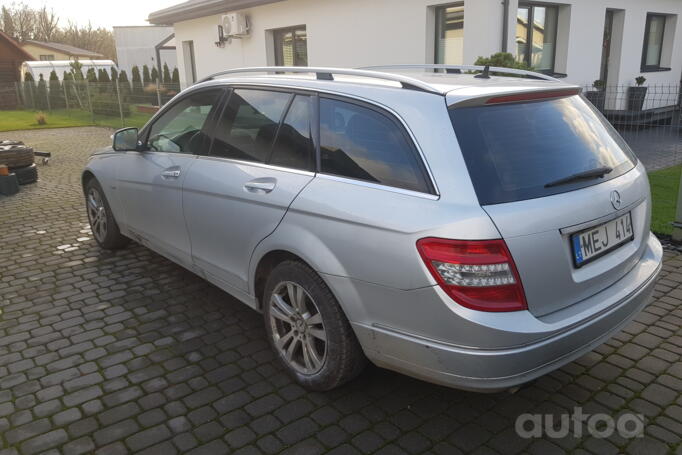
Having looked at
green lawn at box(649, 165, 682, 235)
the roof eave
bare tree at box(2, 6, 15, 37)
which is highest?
bare tree at box(2, 6, 15, 37)

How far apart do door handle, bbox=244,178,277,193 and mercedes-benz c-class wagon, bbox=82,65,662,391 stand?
0.01 metres

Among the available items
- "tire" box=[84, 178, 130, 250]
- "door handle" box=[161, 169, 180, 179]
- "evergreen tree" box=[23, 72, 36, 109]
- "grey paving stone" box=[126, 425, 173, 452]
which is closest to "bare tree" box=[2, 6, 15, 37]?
"evergreen tree" box=[23, 72, 36, 109]

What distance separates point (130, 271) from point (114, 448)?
2.66 m

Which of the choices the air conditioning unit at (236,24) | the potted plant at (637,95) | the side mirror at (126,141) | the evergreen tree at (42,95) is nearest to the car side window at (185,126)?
the side mirror at (126,141)

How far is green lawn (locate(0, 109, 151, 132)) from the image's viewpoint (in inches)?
748

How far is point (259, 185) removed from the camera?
11.0ft

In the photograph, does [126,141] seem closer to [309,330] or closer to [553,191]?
[309,330]

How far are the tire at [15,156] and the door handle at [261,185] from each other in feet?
24.9

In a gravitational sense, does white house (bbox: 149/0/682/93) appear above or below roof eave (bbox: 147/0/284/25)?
below

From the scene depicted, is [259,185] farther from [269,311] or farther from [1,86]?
[1,86]

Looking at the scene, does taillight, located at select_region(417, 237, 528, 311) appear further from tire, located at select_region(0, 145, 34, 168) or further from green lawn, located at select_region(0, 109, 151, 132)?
green lawn, located at select_region(0, 109, 151, 132)

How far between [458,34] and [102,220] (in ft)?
27.3

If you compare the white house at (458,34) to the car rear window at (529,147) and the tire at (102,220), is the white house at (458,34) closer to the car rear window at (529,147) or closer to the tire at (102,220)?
the tire at (102,220)

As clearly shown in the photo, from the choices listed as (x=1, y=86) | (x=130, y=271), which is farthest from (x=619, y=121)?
(x=1, y=86)
